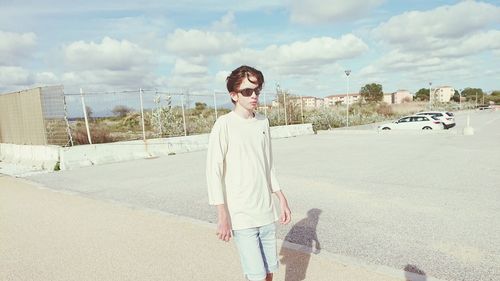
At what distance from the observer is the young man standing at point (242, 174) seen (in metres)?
2.32

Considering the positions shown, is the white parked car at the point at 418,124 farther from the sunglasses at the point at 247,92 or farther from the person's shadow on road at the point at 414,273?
the sunglasses at the point at 247,92

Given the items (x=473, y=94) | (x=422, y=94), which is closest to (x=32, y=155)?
(x=422, y=94)

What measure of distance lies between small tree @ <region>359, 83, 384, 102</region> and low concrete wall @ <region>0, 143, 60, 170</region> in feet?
228

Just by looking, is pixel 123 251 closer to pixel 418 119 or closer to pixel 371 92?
pixel 418 119

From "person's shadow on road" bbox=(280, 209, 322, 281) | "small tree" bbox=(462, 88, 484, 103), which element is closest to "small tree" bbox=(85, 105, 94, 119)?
"person's shadow on road" bbox=(280, 209, 322, 281)

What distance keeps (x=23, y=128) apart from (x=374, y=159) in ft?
39.0

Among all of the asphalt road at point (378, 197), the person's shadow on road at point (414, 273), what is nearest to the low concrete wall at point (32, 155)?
the asphalt road at point (378, 197)

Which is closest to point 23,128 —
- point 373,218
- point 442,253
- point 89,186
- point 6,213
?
point 89,186

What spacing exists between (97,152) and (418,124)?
19202mm

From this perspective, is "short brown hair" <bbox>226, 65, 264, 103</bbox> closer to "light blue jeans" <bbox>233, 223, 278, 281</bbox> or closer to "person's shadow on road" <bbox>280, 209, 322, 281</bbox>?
"light blue jeans" <bbox>233, 223, 278, 281</bbox>

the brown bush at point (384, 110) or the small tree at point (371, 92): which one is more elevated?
the small tree at point (371, 92)

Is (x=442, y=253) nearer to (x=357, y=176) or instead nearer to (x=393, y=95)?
(x=357, y=176)

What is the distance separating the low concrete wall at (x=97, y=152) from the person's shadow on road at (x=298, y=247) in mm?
8597

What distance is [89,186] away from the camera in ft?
26.9
